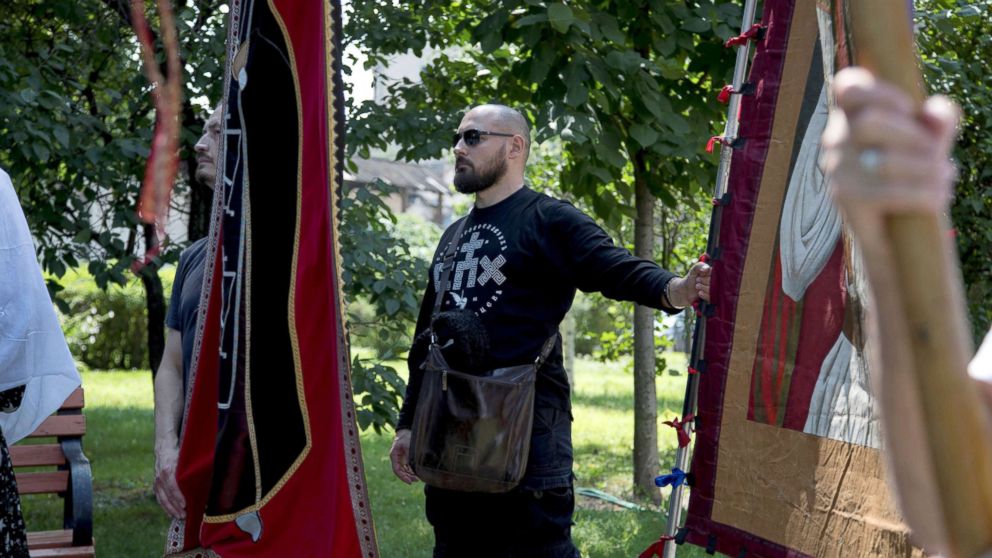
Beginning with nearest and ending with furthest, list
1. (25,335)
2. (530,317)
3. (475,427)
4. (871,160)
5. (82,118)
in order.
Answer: (871,160), (25,335), (475,427), (530,317), (82,118)

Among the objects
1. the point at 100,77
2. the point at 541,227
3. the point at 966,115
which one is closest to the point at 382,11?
the point at 100,77

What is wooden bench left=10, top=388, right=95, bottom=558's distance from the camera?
4473 mm

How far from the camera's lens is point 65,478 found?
4.89 meters

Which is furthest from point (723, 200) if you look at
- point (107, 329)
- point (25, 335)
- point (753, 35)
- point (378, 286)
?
point (107, 329)

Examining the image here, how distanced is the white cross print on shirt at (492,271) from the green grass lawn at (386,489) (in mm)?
2883

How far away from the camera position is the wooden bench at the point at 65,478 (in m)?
4.47

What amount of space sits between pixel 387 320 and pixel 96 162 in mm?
1707

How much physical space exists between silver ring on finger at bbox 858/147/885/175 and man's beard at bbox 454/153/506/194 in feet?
9.66

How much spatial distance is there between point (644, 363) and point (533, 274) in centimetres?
374

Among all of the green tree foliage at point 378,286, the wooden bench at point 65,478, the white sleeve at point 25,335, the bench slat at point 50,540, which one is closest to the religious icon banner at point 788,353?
the white sleeve at point 25,335

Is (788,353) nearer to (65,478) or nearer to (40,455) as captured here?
(65,478)

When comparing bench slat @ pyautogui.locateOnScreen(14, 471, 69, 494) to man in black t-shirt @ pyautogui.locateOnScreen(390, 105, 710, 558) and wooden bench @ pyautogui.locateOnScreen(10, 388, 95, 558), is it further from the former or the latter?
man in black t-shirt @ pyautogui.locateOnScreen(390, 105, 710, 558)

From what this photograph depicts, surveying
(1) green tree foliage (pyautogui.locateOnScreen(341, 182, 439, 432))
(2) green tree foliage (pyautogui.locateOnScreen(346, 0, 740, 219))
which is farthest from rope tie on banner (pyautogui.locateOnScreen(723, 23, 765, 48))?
(1) green tree foliage (pyautogui.locateOnScreen(341, 182, 439, 432))

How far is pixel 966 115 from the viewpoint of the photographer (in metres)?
7.41
